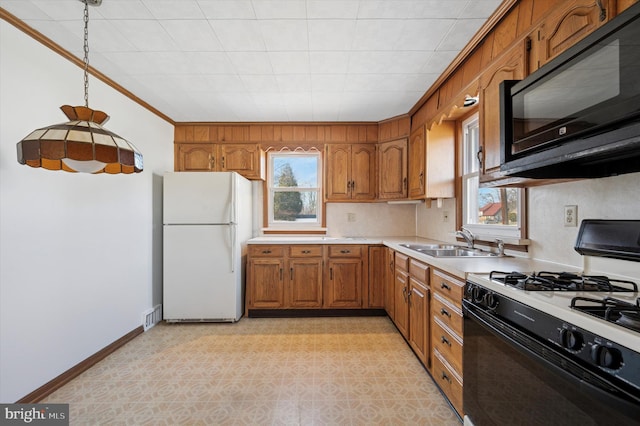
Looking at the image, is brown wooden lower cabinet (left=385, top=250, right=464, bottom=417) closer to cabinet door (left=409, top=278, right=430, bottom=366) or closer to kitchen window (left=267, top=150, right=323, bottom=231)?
cabinet door (left=409, top=278, right=430, bottom=366)

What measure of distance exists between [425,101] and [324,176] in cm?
146

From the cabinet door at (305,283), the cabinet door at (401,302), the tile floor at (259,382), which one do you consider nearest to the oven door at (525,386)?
the tile floor at (259,382)

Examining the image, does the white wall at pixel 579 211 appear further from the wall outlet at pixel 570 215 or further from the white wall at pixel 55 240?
the white wall at pixel 55 240

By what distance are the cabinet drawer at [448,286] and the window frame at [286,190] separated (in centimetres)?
219

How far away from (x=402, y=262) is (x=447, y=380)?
1084 millimetres

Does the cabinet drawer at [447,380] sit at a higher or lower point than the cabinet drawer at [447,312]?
lower

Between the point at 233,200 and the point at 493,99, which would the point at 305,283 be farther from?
the point at 493,99

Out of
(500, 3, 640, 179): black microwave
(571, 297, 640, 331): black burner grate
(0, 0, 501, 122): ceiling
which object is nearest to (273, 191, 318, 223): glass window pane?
(0, 0, 501, 122): ceiling

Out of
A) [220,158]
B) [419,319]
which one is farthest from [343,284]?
[220,158]

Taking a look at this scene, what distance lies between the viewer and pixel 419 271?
2279mm

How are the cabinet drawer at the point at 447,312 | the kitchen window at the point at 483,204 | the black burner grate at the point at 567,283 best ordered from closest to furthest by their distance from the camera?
the black burner grate at the point at 567,283, the cabinet drawer at the point at 447,312, the kitchen window at the point at 483,204

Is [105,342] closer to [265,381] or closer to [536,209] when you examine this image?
[265,381]

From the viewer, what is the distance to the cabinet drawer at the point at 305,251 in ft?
11.3

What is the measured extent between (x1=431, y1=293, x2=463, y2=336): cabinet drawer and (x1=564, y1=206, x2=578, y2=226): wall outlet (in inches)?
29.7
